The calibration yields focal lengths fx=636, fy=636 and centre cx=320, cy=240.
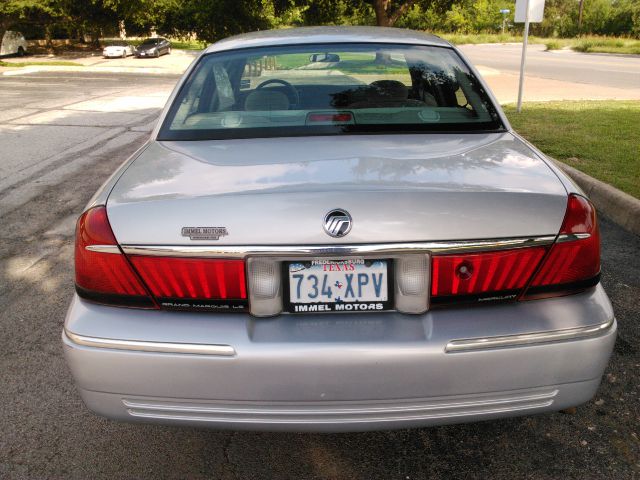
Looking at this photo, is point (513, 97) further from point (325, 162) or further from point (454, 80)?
point (325, 162)

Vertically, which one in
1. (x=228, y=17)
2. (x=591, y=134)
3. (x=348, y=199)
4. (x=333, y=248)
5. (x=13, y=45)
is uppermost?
(x=348, y=199)

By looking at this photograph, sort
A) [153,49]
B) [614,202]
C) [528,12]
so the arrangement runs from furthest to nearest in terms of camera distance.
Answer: [153,49] < [528,12] < [614,202]

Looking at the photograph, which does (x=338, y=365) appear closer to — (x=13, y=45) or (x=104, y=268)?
(x=104, y=268)

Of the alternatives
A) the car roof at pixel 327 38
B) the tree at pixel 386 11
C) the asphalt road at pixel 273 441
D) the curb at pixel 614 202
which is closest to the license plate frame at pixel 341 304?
the asphalt road at pixel 273 441

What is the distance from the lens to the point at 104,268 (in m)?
2.09

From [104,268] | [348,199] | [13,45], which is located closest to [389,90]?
[348,199]

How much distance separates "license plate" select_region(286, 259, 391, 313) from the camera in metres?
1.98

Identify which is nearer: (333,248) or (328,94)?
(333,248)

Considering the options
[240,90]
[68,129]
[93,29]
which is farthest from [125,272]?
[93,29]

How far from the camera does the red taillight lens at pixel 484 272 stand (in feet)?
6.57

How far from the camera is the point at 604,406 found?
9.34ft

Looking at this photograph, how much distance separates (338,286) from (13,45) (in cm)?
4317

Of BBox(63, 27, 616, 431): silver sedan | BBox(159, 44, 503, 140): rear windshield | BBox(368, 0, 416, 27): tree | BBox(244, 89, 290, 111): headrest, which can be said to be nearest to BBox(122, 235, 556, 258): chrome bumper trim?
BBox(63, 27, 616, 431): silver sedan

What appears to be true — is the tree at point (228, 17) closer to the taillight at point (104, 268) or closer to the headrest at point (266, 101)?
the headrest at point (266, 101)
